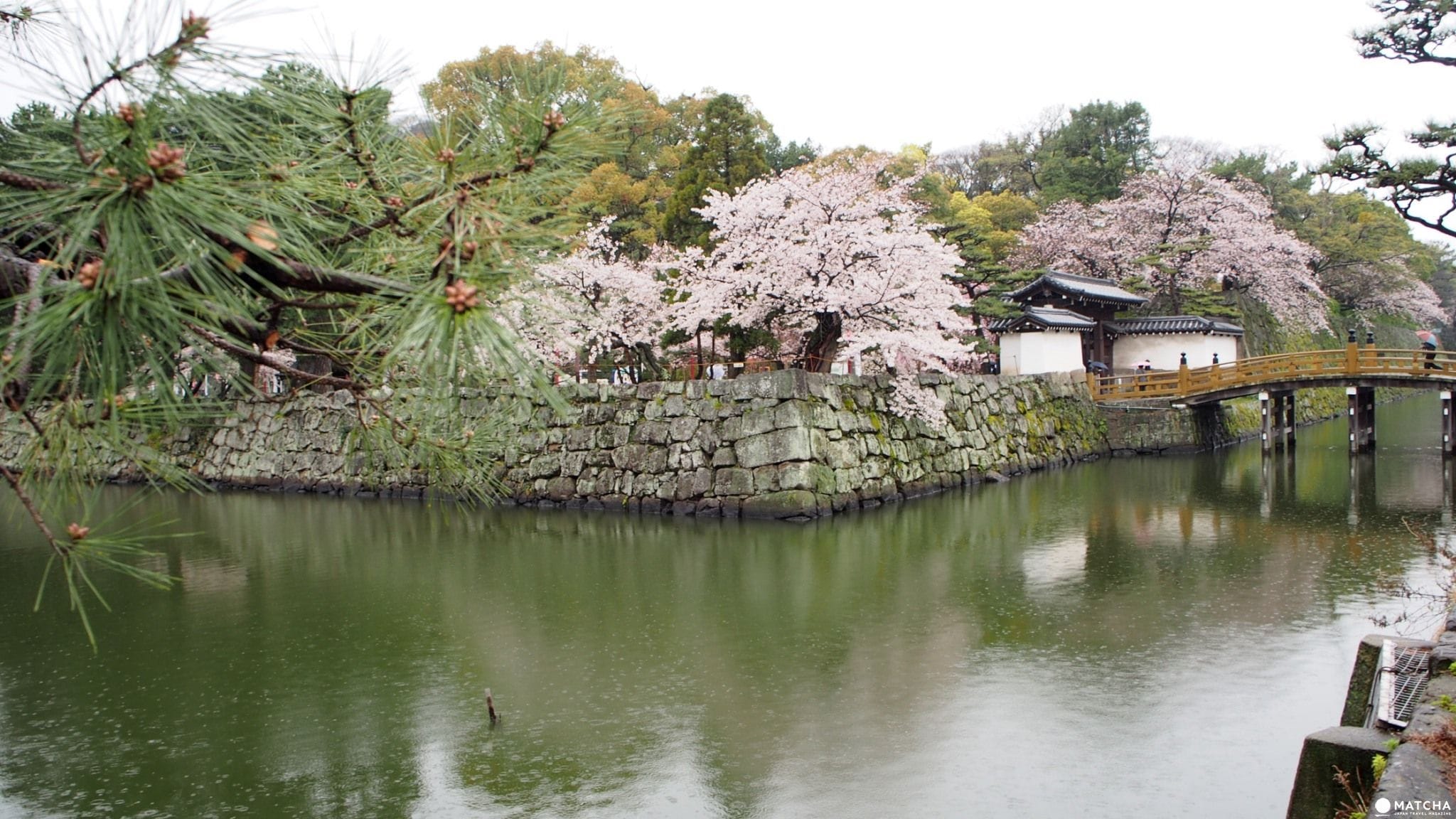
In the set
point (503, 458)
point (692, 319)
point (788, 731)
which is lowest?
point (788, 731)

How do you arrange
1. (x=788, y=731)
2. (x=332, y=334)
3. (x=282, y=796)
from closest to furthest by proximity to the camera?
(x=332, y=334) < (x=282, y=796) < (x=788, y=731)

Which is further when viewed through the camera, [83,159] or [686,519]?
[686,519]

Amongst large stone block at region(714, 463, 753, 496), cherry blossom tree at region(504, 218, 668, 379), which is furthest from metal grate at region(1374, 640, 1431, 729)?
cherry blossom tree at region(504, 218, 668, 379)

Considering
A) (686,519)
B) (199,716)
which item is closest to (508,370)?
(199,716)

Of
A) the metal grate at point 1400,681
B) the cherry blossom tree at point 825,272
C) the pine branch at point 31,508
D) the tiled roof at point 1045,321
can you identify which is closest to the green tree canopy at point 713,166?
the cherry blossom tree at point 825,272

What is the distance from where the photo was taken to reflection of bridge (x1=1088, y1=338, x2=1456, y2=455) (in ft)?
47.4

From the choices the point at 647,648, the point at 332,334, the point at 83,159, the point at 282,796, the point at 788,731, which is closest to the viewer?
the point at 83,159

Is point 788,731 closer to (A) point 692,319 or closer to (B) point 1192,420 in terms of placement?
(A) point 692,319

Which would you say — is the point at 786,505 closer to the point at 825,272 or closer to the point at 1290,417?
the point at 825,272

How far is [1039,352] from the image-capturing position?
17.0 m

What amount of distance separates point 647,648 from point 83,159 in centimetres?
485

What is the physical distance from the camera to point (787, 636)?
20.4 ft

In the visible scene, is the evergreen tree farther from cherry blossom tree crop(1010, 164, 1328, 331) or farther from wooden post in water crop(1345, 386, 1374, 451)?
cherry blossom tree crop(1010, 164, 1328, 331)

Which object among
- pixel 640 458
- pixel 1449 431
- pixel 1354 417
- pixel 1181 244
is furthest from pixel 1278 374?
pixel 640 458
